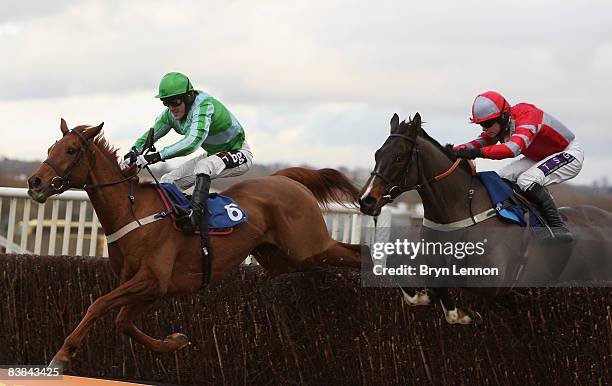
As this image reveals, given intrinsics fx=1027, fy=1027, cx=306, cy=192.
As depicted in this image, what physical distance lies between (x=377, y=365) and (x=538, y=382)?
1155 millimetres

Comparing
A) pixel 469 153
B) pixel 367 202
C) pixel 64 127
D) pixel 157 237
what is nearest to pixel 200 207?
pixel 157 237

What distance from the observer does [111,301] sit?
6340mm

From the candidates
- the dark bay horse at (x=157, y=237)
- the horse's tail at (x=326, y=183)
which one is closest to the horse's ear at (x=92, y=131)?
the dark bay horse at (x=157, y=237)

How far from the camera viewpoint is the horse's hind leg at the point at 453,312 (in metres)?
6.19

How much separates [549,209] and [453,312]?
92cm

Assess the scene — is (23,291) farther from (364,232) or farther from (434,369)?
(364,232)

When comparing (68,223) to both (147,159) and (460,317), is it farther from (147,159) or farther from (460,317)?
(460,317)

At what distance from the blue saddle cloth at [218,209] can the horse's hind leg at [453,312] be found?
1560 millimetres

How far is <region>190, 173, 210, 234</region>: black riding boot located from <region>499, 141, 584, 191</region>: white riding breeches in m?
2.00

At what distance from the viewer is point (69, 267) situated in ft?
27.3

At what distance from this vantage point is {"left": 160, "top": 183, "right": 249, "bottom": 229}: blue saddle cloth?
6945 millimetres

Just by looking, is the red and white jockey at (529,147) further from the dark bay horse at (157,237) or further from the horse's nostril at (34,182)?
the horse's nostril at (34,182)

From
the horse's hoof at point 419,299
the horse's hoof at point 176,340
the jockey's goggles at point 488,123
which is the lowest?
the horse's hoof at point 176,340

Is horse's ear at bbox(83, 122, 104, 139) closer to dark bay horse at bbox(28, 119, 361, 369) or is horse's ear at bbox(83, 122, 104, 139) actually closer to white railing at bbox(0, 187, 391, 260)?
dark bay horse at bbox(28, 119, 361, 369)
